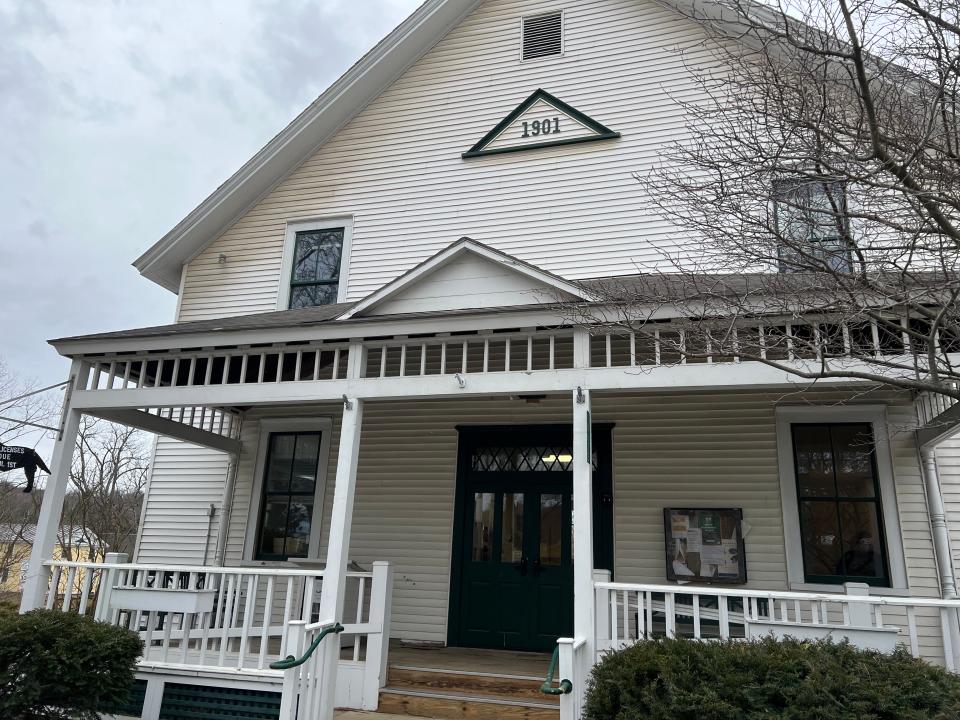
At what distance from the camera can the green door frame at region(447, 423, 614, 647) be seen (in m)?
8.13

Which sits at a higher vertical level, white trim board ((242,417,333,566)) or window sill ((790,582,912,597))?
white trim board ((242,417,333,566))

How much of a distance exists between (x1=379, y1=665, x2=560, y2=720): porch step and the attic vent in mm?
8377

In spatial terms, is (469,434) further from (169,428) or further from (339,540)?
(169,428)

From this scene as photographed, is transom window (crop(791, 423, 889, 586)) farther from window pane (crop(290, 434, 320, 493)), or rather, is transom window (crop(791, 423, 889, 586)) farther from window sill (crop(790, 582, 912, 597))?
window pane (crop(290, 434, 320, 493))

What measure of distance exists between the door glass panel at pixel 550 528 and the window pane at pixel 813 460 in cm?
267

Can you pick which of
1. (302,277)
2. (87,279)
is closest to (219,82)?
(87,279)

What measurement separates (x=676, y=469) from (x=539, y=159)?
4.66 metres

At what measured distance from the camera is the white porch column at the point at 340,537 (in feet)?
19.8

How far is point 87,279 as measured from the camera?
247 ft

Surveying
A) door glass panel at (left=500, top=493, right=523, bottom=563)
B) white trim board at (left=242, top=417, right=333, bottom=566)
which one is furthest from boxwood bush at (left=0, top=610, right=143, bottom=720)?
door glass panel at (left=500, top=493, right=523, bottom=563)

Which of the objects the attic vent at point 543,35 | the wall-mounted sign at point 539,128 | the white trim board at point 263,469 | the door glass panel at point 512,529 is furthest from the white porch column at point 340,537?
the attic vent at point 543,35

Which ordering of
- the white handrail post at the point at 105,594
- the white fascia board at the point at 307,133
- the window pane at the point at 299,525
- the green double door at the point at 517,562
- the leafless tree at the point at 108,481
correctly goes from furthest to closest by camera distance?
the leafless tree at the point at 108,481, the white fascia board at the point at 307,133, the window pane at the point at 299,525, the green double door at the point at 517,562, the white handrail post at the point at 105,594

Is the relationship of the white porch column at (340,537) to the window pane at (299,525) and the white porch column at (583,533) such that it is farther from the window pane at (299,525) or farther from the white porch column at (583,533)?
the window pane at (299,525)

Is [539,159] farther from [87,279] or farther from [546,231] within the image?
[87,279]
